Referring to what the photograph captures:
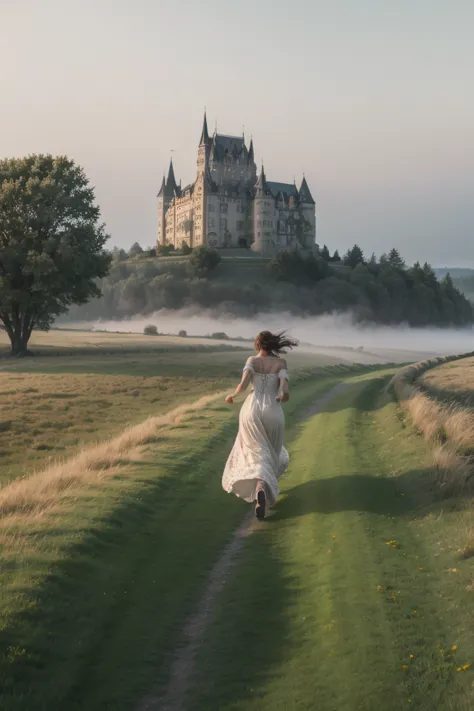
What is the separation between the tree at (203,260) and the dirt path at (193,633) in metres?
142

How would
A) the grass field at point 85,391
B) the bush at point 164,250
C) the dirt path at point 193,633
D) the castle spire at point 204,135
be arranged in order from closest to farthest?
the dirt path at point 193,633 < the grass field at point 85,391 < the bush at point 164,250 < the castle spire at point 204,135

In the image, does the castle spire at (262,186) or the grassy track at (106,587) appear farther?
the castle spire at (262,186)

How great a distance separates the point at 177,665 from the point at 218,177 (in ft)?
579

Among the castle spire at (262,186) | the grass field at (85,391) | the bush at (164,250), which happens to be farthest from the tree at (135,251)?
the grass field at (85,391)

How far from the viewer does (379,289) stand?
541 feet

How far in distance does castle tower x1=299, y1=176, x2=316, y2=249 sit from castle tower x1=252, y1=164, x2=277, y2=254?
548 inches

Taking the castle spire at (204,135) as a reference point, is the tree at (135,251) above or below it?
below

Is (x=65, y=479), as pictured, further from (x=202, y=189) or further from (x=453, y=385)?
(x=202, y=189)

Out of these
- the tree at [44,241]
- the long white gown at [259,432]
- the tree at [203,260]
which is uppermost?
the tree at [203,260]

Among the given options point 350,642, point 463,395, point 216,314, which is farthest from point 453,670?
point 216,314

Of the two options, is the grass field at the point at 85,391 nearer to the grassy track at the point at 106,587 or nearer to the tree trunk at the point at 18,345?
the tree trunk at the point at 18,345

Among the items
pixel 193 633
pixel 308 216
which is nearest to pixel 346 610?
pixel 193 633

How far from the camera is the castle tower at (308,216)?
617 feet

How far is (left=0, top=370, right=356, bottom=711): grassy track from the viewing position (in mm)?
7324
